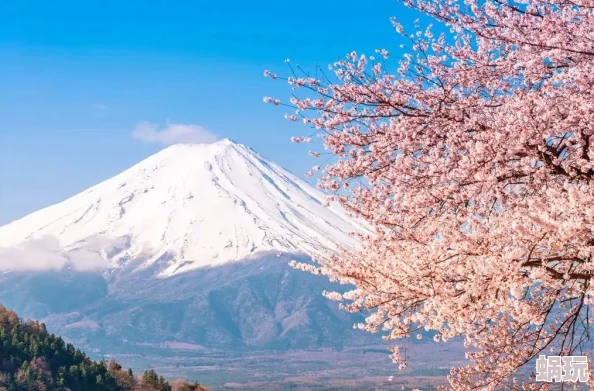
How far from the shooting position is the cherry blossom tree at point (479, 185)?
22.1 feet

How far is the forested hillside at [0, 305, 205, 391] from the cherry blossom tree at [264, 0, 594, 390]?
6696cm

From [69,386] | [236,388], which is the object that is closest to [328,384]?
[236,388]

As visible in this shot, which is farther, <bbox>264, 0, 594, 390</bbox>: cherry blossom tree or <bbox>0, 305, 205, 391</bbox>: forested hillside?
<bbox>0, 305, 205, 391</bbox>: forested hillside

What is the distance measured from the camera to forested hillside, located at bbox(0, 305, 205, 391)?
76812mm

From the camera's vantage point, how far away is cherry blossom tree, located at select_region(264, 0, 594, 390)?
6.73 metres

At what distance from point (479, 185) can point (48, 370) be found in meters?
78.8

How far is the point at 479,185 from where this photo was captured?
25.3ft

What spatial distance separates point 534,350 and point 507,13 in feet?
10.8

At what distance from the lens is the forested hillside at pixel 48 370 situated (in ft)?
252

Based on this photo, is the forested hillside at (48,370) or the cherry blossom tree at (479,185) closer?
the cherry blossom tree at (479,185)

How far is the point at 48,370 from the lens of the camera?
80.1 metres

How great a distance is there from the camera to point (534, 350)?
816 centimetres

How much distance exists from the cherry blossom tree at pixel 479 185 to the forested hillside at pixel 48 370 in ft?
220

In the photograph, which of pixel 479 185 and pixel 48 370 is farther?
pixel 48 370
